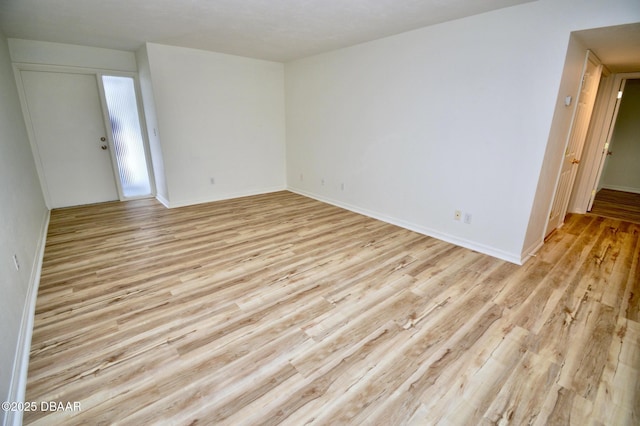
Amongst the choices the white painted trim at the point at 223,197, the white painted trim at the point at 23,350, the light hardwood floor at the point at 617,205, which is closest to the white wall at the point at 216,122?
the white painted trim at the point at 223,197

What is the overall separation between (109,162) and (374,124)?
444 cm

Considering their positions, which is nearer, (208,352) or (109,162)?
(208,352)

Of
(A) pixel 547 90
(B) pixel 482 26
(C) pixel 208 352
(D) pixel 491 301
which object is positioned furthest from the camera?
(B) pixel 482 26

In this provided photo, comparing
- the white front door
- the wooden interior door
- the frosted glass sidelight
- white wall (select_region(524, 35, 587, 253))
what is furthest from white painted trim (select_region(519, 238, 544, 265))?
the white front door

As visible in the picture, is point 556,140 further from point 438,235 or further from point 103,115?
point 103,115

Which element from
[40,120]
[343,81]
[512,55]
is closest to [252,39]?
[343,81]

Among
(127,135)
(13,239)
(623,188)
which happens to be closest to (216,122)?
(127,135)

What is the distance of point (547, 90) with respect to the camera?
2.59m

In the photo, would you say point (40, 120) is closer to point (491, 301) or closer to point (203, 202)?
point (203, 202)

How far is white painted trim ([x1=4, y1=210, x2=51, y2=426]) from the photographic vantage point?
136 cm

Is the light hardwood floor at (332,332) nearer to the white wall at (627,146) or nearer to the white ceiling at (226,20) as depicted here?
the white ceiling at (226,20)

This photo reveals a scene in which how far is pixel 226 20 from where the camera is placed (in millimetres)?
3041

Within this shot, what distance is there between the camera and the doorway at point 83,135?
4199 mm

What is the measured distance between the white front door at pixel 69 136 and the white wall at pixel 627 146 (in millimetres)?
9943
